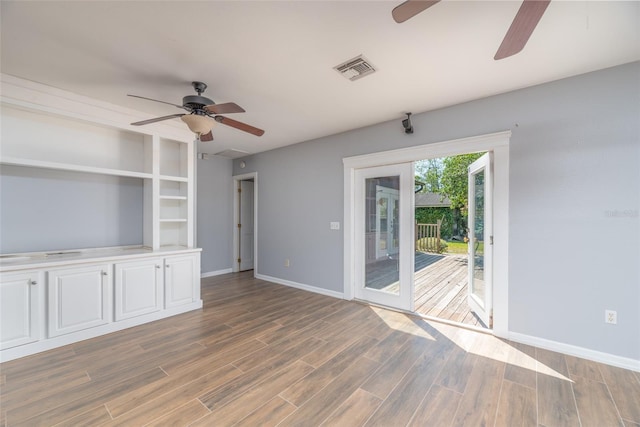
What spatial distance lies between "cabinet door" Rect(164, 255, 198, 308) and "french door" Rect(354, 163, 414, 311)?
2.40 meters

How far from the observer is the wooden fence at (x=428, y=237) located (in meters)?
8.46

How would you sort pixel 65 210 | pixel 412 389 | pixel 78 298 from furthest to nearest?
pixel 65 210 < pixel 78 298 < pixel 412 389

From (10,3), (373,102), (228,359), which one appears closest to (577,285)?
(373,102)

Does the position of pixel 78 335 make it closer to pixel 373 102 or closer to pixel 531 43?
pixel 373 102

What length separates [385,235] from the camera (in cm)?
380

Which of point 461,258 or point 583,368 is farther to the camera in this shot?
point 461,258

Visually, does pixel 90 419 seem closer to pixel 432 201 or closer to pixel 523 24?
pixel 523 24

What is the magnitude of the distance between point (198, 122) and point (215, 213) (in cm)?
346

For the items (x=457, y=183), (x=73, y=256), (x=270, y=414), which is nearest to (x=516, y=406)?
(x=270, y=414)

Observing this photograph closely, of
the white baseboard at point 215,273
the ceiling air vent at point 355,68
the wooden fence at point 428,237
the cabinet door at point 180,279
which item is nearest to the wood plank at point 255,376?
the cabinet door at point 180,279

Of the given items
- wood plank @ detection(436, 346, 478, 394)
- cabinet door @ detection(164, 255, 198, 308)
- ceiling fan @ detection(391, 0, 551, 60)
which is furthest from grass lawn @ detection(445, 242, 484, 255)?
ceiling fan @ detection(391, 0, 551, 60)

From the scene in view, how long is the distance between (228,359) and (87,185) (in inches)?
111

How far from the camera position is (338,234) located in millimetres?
4191

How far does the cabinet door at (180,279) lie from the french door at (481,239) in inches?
149
